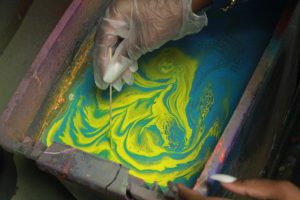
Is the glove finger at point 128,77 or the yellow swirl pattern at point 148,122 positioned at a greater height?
the glove finger at point 128,77

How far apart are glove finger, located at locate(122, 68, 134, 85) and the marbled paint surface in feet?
0.21

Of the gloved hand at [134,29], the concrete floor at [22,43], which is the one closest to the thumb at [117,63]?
the gloved hand at [134,29]

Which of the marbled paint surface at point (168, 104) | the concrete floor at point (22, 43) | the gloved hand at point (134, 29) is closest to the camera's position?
the gloved hand at point (134, 29)

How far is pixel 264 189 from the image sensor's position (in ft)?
3.32

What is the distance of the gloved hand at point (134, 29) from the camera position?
137 centimetres

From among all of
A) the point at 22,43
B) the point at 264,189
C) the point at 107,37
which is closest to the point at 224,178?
the point at 264,189

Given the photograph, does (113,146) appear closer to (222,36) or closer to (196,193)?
(196,193)

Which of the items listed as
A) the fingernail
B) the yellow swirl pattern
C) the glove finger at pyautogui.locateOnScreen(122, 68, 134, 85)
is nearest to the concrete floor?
the yellow swirl pattern

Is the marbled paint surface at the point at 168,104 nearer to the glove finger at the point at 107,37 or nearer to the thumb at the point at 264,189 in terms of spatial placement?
the glove finger at the point at 107,37

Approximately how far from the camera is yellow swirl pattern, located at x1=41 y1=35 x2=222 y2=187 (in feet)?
4.79

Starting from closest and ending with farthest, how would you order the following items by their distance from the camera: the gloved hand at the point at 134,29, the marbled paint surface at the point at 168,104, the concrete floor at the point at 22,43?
1. the gloved hand at the point at 134,29
2. the marbled paint surface at the point at 168,104
3. the concrete floor at the point at 22,43

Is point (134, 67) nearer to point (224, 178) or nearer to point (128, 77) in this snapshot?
point (128, 77)

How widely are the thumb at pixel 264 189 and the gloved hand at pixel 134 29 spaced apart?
60 cm

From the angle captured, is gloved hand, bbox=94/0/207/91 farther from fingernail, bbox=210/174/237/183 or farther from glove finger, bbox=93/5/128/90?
fingernail, bbox=210/174/237/183
